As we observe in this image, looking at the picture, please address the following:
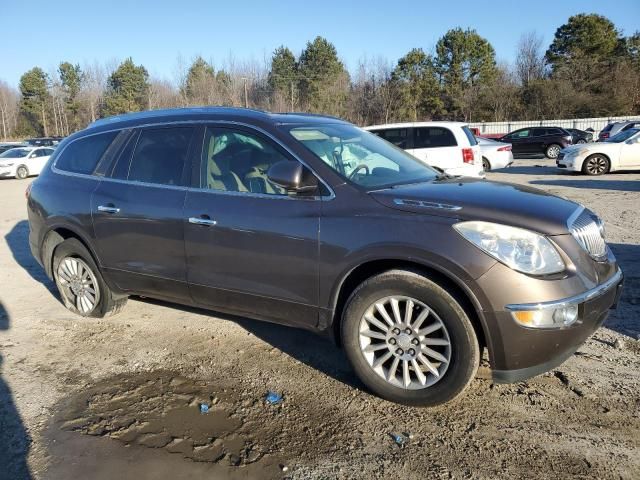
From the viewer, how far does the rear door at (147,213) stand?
4.04 metres

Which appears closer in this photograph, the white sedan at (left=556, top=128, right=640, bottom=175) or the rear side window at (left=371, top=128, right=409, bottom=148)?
the rear side window at (left=371, top=128, right=409, bottom=148)

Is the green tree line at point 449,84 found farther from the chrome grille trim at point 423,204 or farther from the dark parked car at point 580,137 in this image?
the chrome grille trim at point 423,204

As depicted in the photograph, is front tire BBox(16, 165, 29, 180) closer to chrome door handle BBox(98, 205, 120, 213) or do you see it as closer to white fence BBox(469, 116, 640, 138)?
chrome door handle BBox(98, 205, 120, 213)

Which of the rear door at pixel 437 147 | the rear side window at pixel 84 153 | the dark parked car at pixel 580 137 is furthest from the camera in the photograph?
the dark parked car at pixel 580 137

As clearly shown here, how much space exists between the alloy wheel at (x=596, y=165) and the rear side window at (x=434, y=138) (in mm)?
7078

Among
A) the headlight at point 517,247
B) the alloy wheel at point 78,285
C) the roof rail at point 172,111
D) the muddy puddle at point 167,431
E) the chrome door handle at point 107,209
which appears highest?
the roof rail at point 172,111

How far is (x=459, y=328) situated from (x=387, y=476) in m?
0.90

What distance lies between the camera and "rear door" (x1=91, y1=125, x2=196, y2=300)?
404 cm

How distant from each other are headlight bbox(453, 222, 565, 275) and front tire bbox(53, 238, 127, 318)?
11.3 feet

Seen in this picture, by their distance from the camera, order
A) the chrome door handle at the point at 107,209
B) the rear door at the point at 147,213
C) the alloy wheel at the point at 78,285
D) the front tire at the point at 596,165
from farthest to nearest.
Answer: the front tire at the point at 596,165
the alloy wheel at the point at 78,285
the chrome door handle at the point at 107,209
the rear door at the point at 147,213

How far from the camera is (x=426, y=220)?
3.04m

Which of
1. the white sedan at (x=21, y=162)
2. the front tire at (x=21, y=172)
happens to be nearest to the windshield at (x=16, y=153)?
the white sedan at (x=21, y=162)

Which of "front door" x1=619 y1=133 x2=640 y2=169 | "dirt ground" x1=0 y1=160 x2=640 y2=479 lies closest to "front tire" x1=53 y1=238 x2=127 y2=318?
"dirt ground" x1=0 y1=160 x2=640 y2=479

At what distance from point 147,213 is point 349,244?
1.84m
